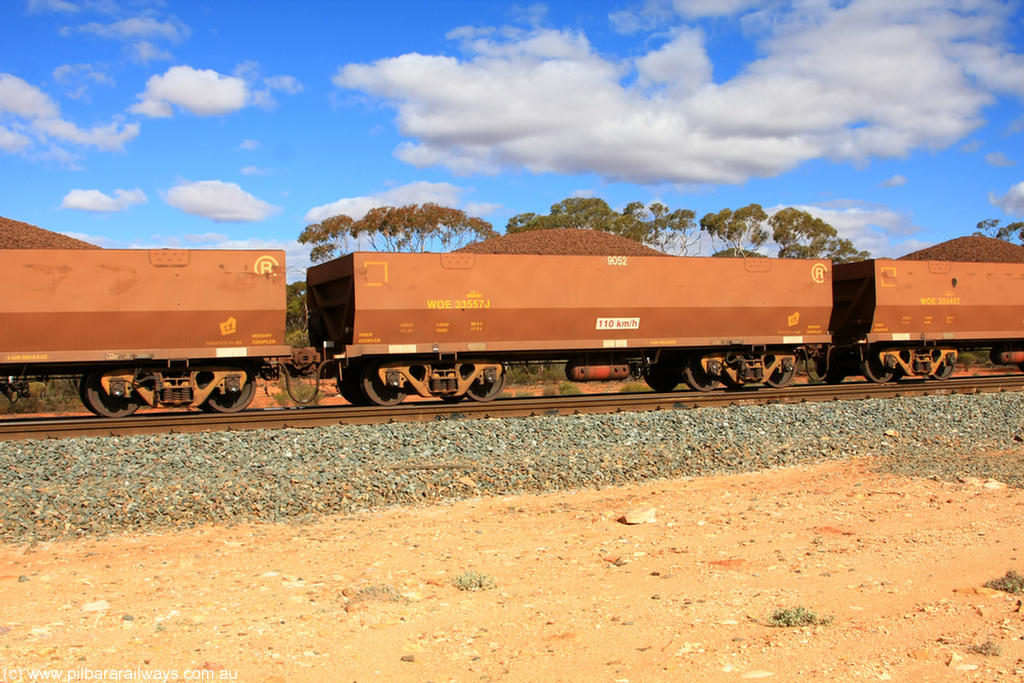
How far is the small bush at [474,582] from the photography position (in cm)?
569

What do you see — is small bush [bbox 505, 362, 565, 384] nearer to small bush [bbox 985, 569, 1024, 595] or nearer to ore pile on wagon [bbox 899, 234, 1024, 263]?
small bush [bbox 985, 569, 1024, 595]

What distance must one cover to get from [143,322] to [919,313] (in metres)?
16.3

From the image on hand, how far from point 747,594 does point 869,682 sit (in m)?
1.45

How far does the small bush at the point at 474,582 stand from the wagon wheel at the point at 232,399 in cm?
878

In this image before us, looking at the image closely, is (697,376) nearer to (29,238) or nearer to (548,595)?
(548,595)

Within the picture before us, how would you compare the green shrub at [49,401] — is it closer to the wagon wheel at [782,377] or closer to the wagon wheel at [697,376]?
the wagon wheel at [697,376]

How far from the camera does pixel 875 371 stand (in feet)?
61.0

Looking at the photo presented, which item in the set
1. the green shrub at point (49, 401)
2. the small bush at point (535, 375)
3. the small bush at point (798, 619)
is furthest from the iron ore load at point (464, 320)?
the small bush at point (798, 619)

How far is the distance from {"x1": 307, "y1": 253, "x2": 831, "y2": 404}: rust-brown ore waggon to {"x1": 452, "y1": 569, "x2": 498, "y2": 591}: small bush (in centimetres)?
817

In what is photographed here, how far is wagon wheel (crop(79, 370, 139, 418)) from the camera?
12.7 metres

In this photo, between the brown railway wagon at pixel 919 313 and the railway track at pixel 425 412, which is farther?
the brown railway wagon at pixel 919 313

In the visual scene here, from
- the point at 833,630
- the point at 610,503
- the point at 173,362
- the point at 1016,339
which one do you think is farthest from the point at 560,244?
the point at 833,630

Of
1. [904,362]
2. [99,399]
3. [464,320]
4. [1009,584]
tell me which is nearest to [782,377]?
[904,362]

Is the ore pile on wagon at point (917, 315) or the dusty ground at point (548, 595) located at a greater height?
the ore pile on wagon at point (917, 315)
